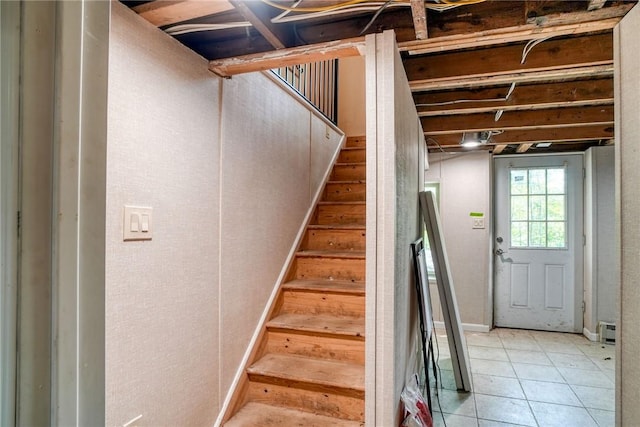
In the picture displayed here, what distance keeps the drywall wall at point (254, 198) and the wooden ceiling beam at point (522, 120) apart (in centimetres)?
135

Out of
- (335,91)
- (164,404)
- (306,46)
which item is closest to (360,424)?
(164,404)

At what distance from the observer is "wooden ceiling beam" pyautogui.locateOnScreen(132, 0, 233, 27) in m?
1.38

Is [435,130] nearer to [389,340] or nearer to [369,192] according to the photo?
[369,192]

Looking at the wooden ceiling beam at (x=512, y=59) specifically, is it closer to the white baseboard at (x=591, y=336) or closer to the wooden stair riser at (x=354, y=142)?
the wooden stair riser at (x=354, y=142)

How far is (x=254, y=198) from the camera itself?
2.28 m

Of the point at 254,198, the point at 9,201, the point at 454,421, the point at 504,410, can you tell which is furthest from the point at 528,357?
the point at 9,201

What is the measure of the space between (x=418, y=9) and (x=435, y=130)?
208 cm

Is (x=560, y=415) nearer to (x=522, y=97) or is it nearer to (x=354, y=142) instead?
(x=522, y=97)

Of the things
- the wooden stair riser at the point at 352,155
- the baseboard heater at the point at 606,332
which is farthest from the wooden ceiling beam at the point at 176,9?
the baseboard heater at the point at 606,332

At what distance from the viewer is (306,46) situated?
1705mm

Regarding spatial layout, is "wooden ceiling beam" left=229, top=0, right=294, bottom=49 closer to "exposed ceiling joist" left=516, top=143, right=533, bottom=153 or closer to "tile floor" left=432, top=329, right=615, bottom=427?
"tile floor" left=432, top=329, right=615, bottom=427

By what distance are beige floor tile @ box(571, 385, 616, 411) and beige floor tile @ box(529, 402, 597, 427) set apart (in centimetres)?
14

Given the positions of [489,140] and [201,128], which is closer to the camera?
[201,128]

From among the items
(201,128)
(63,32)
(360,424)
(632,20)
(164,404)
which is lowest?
(360,424)
